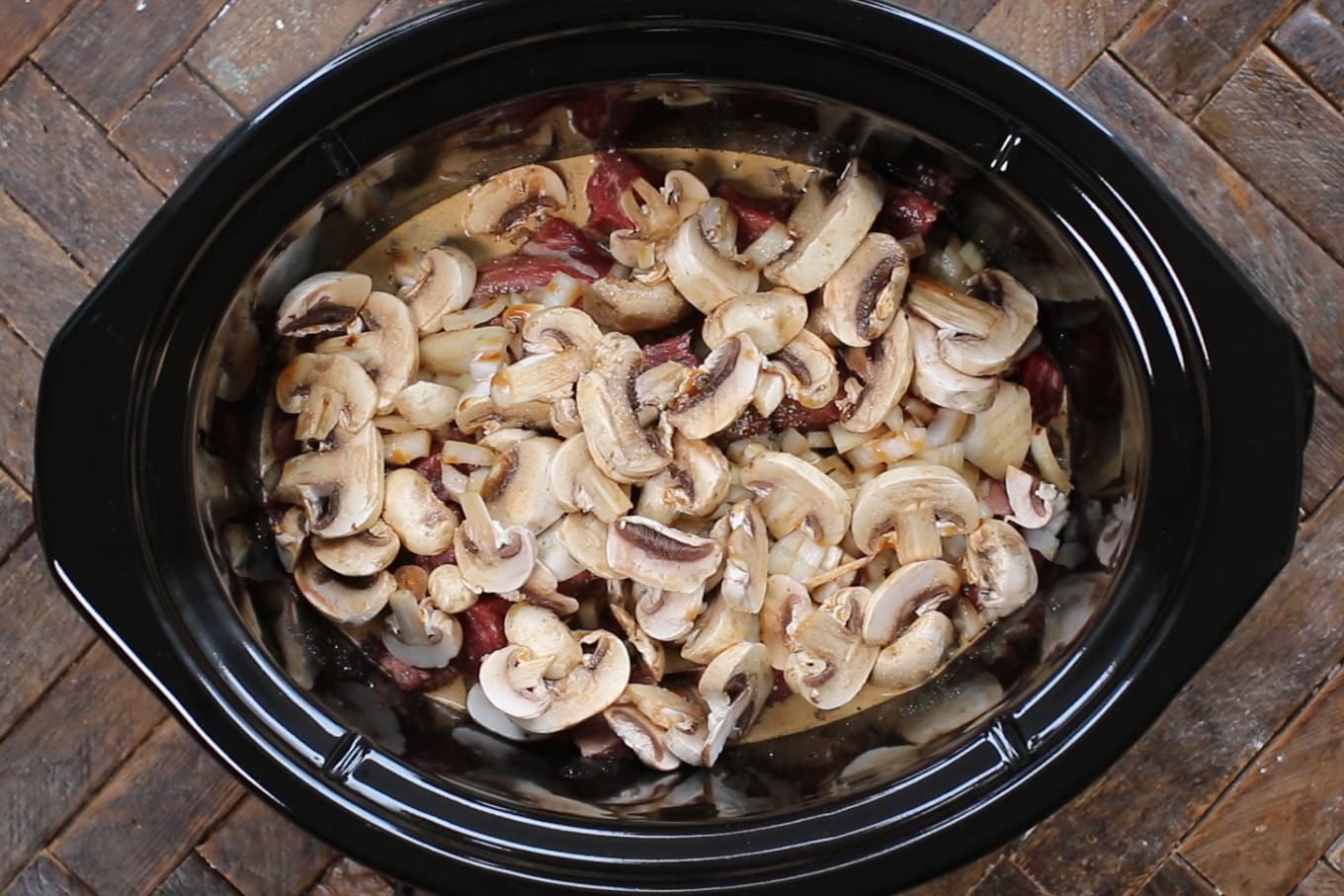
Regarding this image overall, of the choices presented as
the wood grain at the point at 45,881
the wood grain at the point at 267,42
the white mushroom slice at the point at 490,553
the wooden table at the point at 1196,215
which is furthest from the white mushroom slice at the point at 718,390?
the wood grain at the point at 45,881

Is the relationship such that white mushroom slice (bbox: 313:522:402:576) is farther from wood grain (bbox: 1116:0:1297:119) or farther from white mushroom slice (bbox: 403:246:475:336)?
wood grain (bbox: 1116:0:1297:119)

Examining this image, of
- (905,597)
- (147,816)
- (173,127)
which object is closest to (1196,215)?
(905,597)

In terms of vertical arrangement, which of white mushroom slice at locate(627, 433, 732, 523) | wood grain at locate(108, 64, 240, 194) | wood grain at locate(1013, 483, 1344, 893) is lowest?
wood grain at locate(1013, 483, 1344, 893)

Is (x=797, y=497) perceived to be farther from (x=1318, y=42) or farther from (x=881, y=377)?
(x=1318, y=42)

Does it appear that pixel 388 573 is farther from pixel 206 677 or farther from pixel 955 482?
pixel 955 482

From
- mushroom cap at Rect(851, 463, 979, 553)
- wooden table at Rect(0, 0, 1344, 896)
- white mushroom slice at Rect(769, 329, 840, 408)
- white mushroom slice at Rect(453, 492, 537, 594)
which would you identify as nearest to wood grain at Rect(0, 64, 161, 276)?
wooden table at Rect(0, 0, 1344, 896)

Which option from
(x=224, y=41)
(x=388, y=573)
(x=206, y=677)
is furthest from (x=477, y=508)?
(x=224, y=41)

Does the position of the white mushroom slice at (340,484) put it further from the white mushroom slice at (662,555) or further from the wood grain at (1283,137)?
the wood grain at (1283,137)

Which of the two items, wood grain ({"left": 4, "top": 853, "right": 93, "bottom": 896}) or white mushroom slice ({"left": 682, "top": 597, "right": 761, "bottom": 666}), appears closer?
white mushroom slice ({"left": 682, "top": 597, "right": 761, "bottom": 666})
